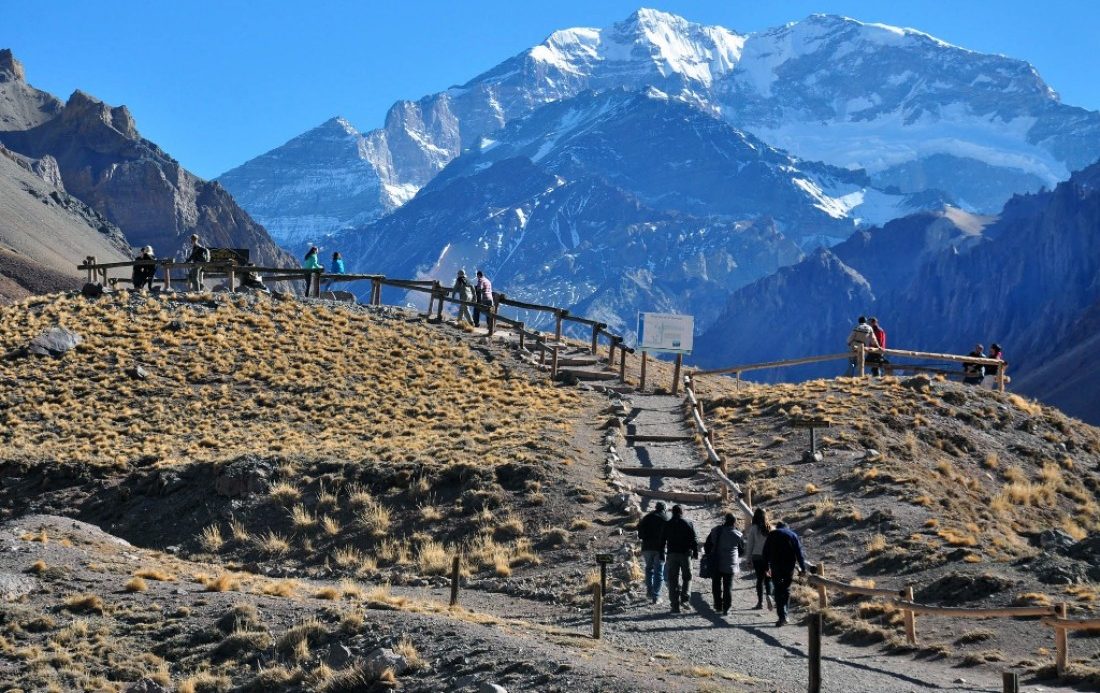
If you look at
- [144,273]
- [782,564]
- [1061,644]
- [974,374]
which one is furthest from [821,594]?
[144,273]

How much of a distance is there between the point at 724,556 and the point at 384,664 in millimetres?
5611

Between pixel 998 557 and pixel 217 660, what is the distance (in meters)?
11.9

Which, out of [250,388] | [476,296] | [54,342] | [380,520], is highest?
[476,296]

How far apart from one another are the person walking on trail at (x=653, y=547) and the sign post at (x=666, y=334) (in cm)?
2006

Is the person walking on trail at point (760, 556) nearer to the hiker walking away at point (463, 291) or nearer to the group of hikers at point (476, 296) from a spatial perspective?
the hiker walking away at point (463, 291)

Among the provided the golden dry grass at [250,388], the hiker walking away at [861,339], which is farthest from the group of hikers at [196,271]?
the hiker walking away at [861,339]

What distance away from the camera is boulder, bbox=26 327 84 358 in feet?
141

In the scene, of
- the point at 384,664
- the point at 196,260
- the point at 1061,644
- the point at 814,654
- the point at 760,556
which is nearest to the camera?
the point at 814,654

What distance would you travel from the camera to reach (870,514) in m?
27.3

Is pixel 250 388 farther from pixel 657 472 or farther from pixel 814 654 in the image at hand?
pixel 814 654

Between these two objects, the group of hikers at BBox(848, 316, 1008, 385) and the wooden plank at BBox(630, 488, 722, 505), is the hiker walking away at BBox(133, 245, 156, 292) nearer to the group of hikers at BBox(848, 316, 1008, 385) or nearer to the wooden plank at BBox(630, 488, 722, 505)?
the group of hikers at BBox(848, 316, 1008, 385)

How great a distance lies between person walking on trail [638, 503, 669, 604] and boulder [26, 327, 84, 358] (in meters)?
25.1

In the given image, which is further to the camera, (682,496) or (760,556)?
(682,496)

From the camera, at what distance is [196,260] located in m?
49.2
